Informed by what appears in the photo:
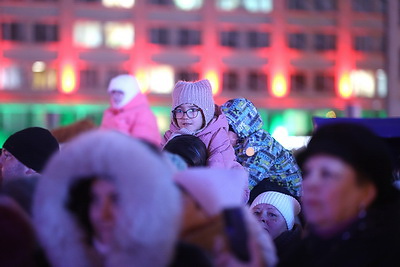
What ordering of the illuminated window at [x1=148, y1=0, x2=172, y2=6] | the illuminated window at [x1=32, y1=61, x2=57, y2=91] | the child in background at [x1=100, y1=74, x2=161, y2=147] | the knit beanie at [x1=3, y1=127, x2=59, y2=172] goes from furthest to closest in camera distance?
the illuminated window at [x1=148, y1=0, x2=172, y2=6]
the illuminated window at [x1=32, y1=61, x2=57, y2=91]
the child in background at [x1=100, y1=74, x2=161, y2=147]
the knit beanie at [x1=3, y1=127, x2=59, y2=172]

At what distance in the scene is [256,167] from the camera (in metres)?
5.25

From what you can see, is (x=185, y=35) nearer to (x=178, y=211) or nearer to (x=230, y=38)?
(x=230, y=38)

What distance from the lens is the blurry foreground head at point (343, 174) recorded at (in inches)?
92.1

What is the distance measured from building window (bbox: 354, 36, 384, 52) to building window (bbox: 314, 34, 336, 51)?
5.34 feet

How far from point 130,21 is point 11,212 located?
40521mm

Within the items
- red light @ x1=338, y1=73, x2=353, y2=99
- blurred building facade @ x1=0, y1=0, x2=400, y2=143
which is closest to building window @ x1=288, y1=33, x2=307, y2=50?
blurred building facade @ x1=0, y1=0, x2=400, y2=143

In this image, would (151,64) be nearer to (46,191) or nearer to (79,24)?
(79,24)

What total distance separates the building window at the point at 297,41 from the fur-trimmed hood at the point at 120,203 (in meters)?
42.7

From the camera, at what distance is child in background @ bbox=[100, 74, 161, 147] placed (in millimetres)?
6660

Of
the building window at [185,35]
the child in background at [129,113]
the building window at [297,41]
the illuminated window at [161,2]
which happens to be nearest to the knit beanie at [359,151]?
the child in background at [129,113]

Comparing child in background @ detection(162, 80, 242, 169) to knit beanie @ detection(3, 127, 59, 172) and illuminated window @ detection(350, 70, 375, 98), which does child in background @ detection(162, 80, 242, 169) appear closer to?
knit beanie @ detection(3, 127, 59, 172)

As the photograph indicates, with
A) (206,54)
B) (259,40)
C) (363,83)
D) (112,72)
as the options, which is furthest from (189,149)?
(363,83)

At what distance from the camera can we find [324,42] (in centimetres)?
4512

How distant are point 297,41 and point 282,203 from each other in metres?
40.7
